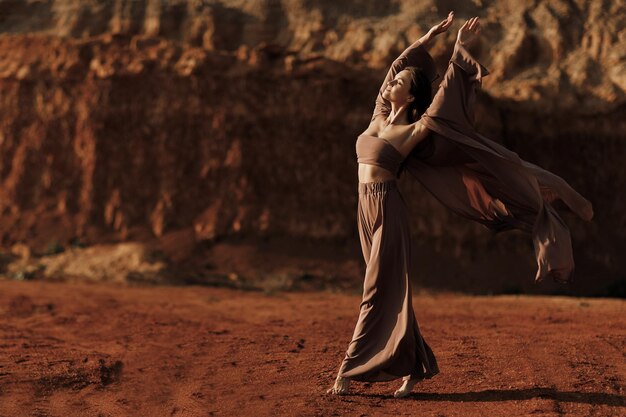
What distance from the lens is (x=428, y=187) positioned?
671cm

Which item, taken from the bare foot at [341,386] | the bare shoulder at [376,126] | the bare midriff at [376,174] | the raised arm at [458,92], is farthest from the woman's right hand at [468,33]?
the bare foot at [341,386]

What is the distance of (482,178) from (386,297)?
118 cm

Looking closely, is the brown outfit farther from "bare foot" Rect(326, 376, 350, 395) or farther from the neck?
the neck

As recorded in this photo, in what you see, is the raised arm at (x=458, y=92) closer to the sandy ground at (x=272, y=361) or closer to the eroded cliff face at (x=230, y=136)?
the sandy ground at (x=272, y=361)

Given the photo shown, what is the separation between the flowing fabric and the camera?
616cm

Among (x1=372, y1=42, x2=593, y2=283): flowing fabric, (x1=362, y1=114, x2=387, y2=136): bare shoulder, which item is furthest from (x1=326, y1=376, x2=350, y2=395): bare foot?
(x1=362, y1=114, x2=387, y2=136): bare shoulder

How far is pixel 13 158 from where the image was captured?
19.4m

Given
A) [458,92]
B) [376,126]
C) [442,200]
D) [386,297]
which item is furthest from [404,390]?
[458,92]

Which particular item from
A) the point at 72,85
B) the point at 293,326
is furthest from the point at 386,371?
the point at 72,85

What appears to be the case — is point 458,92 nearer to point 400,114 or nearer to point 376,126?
point 400,114

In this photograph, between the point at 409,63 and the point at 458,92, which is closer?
the point at 458,92

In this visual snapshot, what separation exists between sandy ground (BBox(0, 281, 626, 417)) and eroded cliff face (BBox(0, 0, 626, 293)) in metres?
5.34

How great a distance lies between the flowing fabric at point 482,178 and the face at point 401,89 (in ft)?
0.95

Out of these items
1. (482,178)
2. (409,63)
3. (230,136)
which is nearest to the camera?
(482,178)
